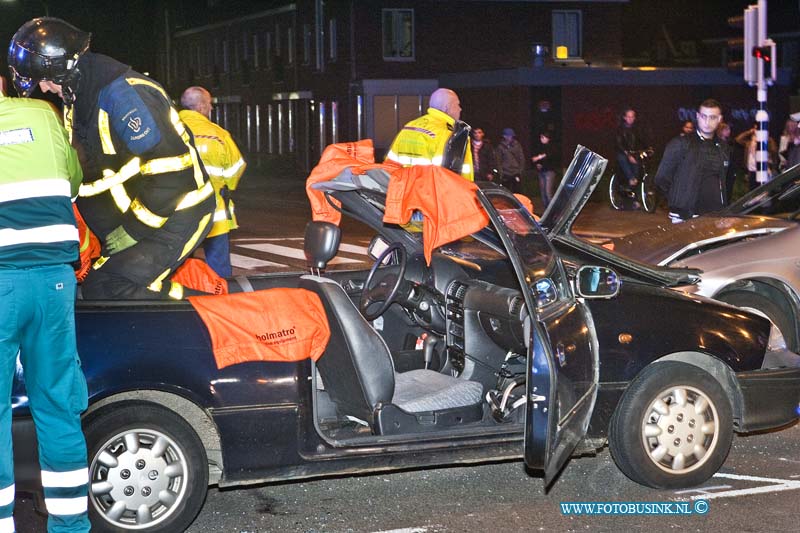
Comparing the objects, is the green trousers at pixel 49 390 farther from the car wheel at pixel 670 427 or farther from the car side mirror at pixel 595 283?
the car wheel at pixel 670 427

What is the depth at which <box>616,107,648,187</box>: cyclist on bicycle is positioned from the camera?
21.0 meters

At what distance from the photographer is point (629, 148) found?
68.9 ft

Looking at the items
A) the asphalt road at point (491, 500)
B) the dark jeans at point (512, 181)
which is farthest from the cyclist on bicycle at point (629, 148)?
the asphalt road at point (491, 500)

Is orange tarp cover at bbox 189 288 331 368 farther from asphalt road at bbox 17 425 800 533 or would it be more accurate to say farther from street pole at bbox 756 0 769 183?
street pole at bbox 756 0 769 183

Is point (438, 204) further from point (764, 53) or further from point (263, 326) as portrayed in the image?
point (764, 53)

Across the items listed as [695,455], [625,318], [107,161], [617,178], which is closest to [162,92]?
[107,161]

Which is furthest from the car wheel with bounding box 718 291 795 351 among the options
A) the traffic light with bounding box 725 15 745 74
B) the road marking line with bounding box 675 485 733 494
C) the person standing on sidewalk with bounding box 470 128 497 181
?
the person standing on sidewalk with bounding box 470 128 497 181

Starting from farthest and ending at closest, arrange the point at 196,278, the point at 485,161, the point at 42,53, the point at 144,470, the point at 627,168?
1. the point at 627,168
2. the point at 485,161
3. the point at 196,278
4. the point at 42,53
5. the point at 144,470

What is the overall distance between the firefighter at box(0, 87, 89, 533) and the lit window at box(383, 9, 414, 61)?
35.8 meters

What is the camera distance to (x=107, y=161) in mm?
5879

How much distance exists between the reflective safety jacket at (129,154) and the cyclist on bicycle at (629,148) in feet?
52.1

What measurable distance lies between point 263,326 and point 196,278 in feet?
4.59

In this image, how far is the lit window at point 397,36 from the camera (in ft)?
132

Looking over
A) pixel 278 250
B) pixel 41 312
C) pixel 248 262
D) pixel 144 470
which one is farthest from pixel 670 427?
pixel 278 250
